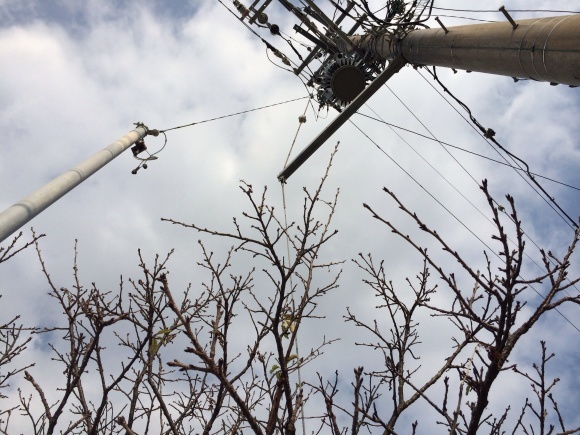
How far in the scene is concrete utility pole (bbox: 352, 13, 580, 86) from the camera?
371 centimetres

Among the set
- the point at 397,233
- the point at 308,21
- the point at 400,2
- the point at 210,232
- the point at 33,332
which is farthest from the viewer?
the point at 308,21

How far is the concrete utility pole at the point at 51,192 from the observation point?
3.64 metres

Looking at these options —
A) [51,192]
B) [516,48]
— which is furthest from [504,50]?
[51,192]

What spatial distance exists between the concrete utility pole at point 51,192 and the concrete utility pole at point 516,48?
4.60 m

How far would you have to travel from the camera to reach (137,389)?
22.5 feet

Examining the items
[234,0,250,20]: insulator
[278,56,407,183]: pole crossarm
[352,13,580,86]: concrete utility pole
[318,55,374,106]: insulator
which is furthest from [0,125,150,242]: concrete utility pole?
[234,0,250,20]: insulator

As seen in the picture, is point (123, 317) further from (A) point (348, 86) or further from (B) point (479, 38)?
(A) point (348, 86)

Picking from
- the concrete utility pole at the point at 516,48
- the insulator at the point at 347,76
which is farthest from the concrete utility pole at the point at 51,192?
the insulator at the point at 347,76

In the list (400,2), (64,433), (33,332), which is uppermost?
(400,2)

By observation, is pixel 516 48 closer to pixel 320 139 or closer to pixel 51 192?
pixel 320 139

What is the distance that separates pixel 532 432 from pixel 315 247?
3280 millimetres

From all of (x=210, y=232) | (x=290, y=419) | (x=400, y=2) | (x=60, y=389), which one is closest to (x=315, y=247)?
(x=210, y=232)

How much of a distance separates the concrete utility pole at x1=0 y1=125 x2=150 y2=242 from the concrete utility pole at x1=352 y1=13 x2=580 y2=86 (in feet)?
15.1

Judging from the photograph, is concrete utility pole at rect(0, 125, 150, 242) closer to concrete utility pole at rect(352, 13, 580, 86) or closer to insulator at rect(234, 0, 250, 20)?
concrete utility pole at rect(352, 13, 580, 86)
